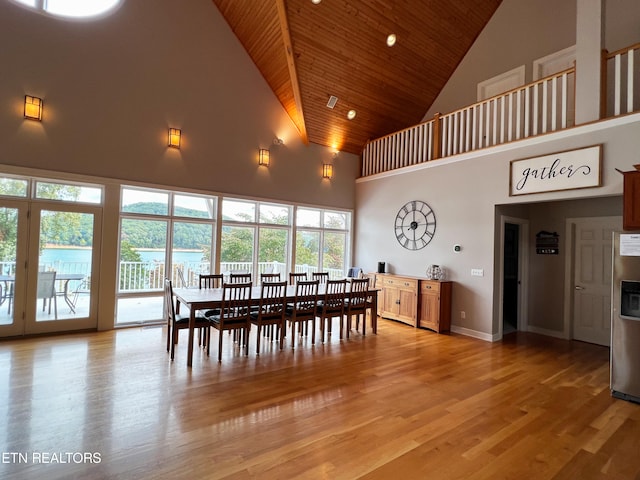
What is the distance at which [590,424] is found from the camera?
108 inches

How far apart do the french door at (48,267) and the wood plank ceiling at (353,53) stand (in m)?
4.12

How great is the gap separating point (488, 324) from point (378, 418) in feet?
10.9

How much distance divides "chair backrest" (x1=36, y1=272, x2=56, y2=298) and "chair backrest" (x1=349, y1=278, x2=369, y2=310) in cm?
450

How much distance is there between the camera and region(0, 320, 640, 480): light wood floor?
212 cm

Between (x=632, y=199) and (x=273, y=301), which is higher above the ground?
(x=632, y=199)

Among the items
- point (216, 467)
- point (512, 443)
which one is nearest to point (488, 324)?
point (512, 443)

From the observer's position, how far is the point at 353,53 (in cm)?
596

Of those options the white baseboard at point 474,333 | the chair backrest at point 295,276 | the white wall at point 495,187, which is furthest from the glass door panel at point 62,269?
the white baseboard at point 474,333

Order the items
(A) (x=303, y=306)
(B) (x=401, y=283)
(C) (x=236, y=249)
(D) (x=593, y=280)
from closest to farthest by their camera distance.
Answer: (A) (x=303, y=306)
(D) (x=593, y=280)
(B) (x=401, y=283)
(C) (x=236, y=249)

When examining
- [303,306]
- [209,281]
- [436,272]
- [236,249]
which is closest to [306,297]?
[303,306]

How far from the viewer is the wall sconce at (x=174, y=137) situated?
5.60 metres

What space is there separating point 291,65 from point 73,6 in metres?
3.36

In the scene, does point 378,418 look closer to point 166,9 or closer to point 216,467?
point 216,467

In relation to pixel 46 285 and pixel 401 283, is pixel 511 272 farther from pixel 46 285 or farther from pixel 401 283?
pixel 46 285
